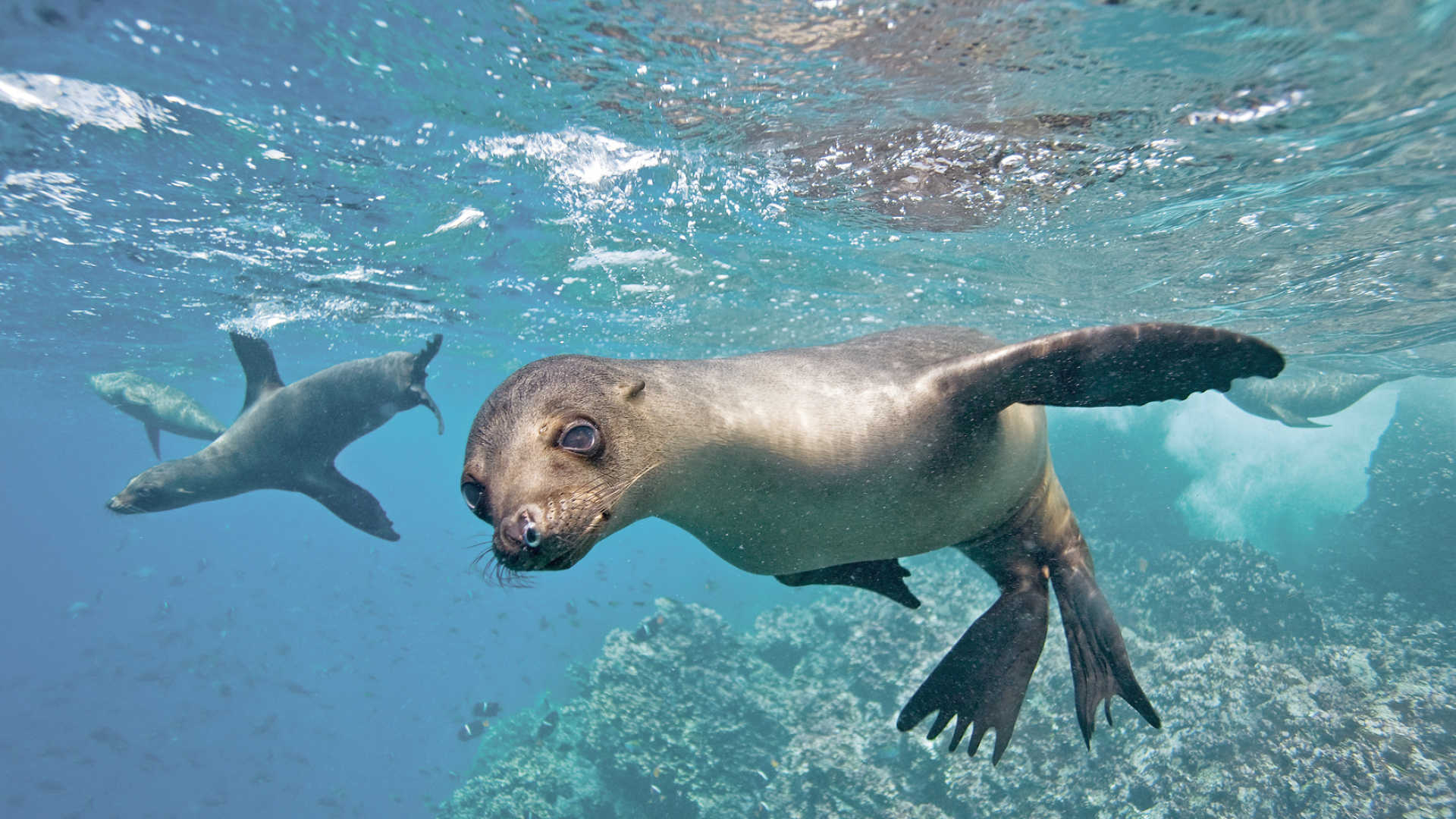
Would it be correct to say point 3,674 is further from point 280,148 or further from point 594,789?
point 280,148

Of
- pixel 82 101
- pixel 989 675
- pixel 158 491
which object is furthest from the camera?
pixel 158 491

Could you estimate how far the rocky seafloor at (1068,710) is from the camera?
790 cm

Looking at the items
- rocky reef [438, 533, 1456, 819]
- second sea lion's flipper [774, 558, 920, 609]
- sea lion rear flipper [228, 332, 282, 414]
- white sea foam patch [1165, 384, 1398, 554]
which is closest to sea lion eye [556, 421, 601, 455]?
second sea lion's flipper [774, 558, 920, 609]

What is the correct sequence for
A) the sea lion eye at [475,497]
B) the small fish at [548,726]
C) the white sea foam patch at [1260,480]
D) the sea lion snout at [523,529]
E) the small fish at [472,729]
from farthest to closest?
1. the white sea foam patch at [1260,480]
2. the small fish at [472,729]
3. the small fish at [548,726]
4. the sea lion eye at [475,497]
5. the sea lion snout at [523,529]

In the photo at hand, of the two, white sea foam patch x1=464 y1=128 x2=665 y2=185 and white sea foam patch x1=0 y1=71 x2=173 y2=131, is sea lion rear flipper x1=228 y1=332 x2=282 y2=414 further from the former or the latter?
white sea foam patch x1=464 y1=128 x2=665 y2=185

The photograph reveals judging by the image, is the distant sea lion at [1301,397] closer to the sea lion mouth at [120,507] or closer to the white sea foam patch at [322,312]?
the sea lion mouth at [120,507]

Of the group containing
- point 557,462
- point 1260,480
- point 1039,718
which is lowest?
point 1260,480

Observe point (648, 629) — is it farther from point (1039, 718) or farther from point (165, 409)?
point (165, 409)

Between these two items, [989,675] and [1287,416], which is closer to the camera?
[989,675]

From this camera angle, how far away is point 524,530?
1454 millimetres

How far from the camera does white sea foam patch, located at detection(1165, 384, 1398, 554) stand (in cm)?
1942

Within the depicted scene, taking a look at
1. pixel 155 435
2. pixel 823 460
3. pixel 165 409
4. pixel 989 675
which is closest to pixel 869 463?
pixel 823 460

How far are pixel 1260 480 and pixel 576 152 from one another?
26032mm

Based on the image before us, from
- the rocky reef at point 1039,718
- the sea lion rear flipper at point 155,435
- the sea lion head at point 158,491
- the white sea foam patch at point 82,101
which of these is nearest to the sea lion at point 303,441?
the sea lion head at point 158,491
